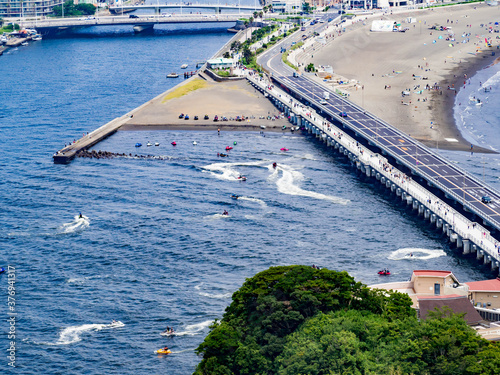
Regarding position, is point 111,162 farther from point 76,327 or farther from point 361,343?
point 361,343

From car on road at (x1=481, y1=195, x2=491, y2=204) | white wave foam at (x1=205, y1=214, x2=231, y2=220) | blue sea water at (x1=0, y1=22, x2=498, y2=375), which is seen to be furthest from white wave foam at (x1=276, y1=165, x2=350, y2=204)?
car on road at (x1=481, y1=195, x2=491, y2=204)

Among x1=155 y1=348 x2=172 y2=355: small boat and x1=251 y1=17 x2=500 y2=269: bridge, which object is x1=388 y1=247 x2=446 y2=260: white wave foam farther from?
x1=155 y1=348 x2=172 y2=355: small boat

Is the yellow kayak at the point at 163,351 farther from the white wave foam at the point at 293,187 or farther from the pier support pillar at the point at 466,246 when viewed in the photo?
the white wave foam at the point at 293,187

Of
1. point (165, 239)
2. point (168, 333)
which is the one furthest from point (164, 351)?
point (165, 239)

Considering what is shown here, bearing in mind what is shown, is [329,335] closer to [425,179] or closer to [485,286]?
[485,286]

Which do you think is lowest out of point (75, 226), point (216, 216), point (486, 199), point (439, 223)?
point (75, 226)

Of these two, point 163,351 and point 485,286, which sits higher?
point 485,286

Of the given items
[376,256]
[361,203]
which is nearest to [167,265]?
[376,256]
